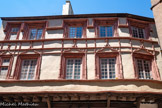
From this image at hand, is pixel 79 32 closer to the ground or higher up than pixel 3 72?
higher up

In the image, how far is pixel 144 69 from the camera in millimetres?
12391

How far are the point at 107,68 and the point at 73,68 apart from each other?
2.21 metres

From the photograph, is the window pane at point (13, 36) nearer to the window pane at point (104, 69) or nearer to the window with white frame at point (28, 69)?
the window with white frame at point (28, 69)

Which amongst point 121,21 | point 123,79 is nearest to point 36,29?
point 121,21

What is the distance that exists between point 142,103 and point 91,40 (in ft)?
17.1

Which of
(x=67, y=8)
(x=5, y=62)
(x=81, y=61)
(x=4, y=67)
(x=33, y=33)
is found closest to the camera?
(x=81, y=61)

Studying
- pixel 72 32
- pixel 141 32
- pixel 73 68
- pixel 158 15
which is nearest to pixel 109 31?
pixel 141 32

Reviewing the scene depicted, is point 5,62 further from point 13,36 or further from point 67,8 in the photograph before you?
point 67,8

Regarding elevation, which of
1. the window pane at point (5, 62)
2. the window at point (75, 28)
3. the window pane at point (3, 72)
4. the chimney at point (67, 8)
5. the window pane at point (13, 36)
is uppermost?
the chimney at point (67, 8)

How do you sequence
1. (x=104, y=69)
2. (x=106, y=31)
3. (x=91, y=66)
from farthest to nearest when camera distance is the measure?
(x=106, y=31)
(x=104, y=69)
(x=91, y=66)

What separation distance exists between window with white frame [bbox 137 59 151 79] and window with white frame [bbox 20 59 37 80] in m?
6.93

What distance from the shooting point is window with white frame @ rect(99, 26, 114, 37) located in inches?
540

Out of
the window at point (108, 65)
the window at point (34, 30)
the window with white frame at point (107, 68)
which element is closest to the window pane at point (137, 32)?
the window at point (108, 65)

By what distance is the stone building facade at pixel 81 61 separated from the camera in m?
10.9
